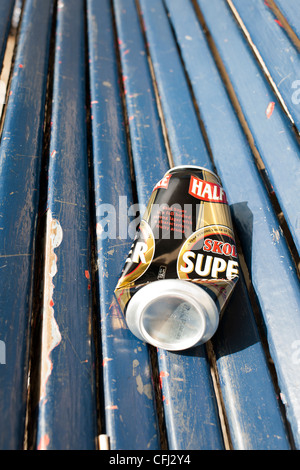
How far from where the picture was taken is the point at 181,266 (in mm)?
616

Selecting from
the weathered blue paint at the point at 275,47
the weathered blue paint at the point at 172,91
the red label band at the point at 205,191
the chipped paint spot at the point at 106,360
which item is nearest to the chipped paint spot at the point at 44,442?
the chipped paint spot at the point at 106,360

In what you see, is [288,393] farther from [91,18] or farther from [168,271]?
[91,18]

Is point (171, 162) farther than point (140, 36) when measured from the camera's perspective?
No

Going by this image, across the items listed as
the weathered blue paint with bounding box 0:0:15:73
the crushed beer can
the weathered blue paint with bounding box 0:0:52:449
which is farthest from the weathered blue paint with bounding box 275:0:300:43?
the weathered blue paint with bounding box 0:0:15:73

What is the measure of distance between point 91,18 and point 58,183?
36.5 inches

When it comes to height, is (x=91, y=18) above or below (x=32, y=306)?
above

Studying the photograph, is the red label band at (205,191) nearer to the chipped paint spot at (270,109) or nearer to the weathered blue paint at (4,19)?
the chipped paint spot at (270,109)

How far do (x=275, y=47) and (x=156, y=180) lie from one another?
0.54m

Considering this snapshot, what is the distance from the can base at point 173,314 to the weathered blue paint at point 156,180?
0.25ft

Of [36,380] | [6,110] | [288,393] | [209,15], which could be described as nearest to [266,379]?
[288,393]

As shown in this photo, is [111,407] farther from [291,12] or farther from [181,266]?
[291,12]

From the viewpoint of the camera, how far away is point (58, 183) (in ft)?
2.79

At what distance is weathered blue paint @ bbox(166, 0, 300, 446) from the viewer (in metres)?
0.63

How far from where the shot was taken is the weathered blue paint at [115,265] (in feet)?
1.87
